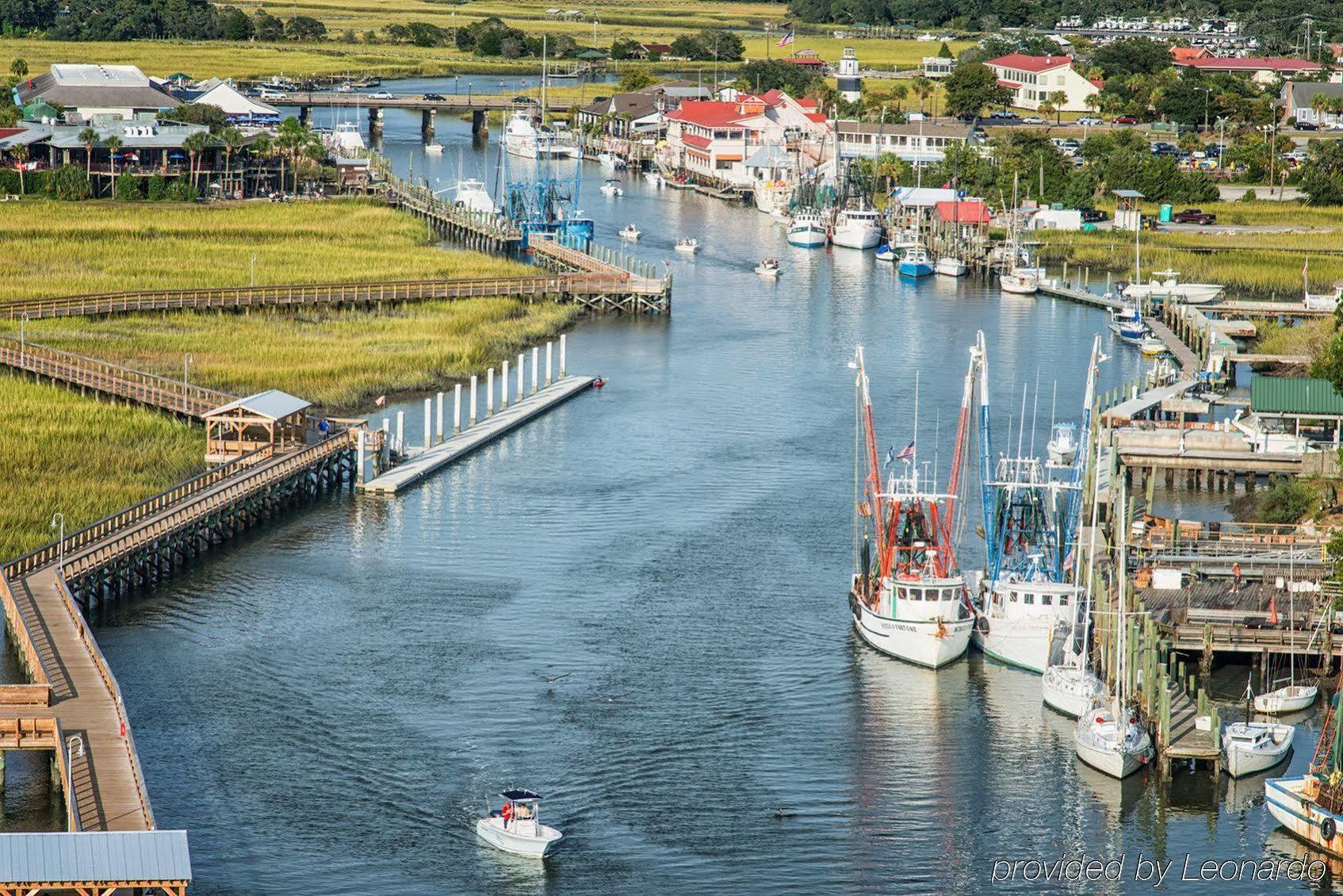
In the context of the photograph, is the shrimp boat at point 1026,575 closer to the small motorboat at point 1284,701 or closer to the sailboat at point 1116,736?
the sailboat at point 1116,736

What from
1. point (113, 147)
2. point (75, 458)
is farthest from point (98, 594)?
point (113, 147)

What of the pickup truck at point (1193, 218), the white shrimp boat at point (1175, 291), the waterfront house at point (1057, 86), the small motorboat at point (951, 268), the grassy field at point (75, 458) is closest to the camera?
the grassy field at point (75, 458)

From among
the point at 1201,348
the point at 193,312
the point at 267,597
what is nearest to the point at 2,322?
the point at 193,312

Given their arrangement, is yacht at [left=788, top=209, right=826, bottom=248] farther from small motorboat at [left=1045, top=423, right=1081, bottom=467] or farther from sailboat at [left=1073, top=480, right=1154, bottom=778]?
sailboat at [left=1073, top=480, right=1154, bottom=778]

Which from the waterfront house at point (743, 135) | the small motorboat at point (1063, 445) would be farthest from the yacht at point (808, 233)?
the small motorboat at point (1063, 445)

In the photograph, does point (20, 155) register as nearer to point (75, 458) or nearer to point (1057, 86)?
point (75, 458)

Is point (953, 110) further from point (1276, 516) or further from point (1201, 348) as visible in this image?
point (1276, 516)

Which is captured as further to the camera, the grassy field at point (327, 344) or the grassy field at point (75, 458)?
the grassy field at point (327, 344)

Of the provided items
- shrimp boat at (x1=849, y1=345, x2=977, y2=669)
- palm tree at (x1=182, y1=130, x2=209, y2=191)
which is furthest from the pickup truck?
shrimp boat at (x1=849, y1=345, x2=977, y2=669)
